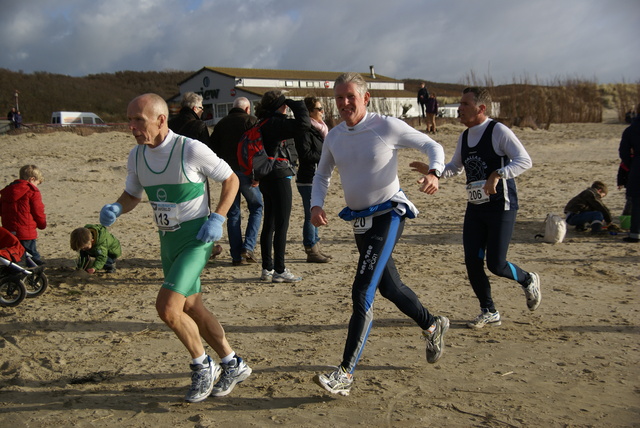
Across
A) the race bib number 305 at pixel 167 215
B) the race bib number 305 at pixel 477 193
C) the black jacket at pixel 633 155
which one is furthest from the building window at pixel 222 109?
the race bib number 305 at pixel 167 215

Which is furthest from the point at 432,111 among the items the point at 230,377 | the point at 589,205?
the point at 230,377

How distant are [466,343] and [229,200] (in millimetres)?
2400

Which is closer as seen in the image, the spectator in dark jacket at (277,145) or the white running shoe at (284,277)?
the spectator in dark jacket at (277,145)

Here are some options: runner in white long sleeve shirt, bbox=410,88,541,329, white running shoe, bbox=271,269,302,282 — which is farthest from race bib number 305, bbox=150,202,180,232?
white running shoe, bbox=271,269,302,282

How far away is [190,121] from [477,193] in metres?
3.59

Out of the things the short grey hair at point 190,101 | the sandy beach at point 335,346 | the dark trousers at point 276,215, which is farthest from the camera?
the short grey hair at point 190,101

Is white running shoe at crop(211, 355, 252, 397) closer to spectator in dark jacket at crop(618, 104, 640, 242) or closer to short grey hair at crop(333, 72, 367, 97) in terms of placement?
short grey hair at crop(333, 72, 367, 97)

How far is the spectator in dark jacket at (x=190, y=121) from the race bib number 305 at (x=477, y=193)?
11.1 feet

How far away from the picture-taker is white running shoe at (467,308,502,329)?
17.9 ft

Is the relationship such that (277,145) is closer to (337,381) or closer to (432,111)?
(337,381)

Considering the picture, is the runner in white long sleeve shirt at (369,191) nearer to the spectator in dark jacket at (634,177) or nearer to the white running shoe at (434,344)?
the white running shoe at (434,344)

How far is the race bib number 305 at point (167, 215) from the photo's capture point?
404 centimetres

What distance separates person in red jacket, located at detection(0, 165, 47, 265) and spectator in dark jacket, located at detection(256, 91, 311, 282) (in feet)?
8.85

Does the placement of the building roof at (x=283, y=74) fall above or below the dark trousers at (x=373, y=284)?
above
